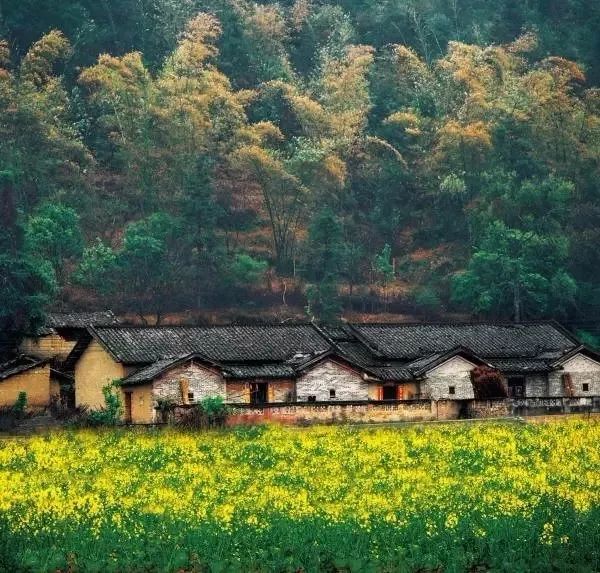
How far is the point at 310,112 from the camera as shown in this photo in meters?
115

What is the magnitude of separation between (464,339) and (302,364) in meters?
8.99

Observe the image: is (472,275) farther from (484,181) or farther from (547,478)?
(547,478)

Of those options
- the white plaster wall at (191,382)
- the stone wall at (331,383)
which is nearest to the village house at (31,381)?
the white plaster wall at (191,382)

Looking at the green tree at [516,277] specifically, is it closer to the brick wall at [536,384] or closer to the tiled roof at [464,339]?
the tiled roof at [464,339]

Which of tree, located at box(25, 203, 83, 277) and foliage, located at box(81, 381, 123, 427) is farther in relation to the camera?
tree, located at box(25, 203, 83, 277)

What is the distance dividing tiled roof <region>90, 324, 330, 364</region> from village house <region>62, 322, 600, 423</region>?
0.05m

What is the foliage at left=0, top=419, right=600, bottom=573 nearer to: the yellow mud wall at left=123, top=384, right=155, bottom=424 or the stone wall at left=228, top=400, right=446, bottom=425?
the stone wall at left=228, top=400, right=446, bottom=425

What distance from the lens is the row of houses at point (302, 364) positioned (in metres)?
56.2

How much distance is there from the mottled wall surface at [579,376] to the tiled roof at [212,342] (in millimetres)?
9466

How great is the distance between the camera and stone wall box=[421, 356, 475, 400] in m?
60.5

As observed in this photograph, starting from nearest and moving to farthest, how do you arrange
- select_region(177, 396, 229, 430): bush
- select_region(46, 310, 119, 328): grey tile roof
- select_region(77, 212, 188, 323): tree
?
select_region(177, 396, 229, 430): bush < select_region(46, 310, 119, 328): grey tile roof < select_region(77, 212, 188, 323): tree

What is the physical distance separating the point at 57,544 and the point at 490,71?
98243 mm

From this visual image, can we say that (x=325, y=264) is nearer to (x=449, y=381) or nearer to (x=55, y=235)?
(x=55, y=235)

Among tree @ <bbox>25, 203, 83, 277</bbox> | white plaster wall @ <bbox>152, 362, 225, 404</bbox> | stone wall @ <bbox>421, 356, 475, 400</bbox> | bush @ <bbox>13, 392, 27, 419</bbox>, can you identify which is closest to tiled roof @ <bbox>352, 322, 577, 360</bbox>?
stone wall @ <bbox>421, 356, 475, 400</bbox>
